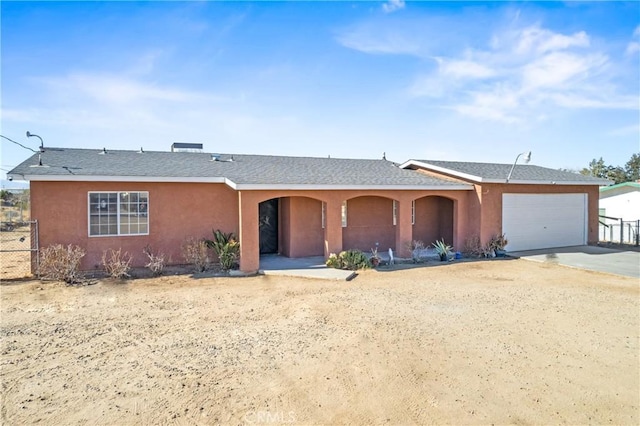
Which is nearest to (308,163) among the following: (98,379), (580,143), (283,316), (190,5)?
(190,5)

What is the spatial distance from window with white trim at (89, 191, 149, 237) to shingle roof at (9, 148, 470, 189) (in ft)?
2.67

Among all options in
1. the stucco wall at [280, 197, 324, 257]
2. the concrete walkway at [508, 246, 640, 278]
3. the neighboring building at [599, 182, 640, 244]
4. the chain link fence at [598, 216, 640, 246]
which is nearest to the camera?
the concrete walkway at [508, 246, 640, 278]

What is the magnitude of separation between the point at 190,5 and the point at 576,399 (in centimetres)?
1205

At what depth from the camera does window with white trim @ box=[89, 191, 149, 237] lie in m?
11.5

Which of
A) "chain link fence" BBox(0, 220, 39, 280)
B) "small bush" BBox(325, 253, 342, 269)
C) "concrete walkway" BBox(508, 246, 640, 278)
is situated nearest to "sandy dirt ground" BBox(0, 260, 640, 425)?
"chain link fence" BBox(0, 220, 39, 280)

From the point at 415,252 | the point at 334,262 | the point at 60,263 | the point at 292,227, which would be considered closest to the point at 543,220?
the point at 415,252

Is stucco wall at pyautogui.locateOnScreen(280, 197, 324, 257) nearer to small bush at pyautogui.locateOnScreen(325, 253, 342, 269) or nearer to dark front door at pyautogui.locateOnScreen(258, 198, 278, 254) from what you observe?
dark front door at pyautogui.locateOnScreen(258, 198, 278, 254)

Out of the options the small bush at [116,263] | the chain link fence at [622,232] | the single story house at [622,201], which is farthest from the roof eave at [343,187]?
the single story house at [622,201]

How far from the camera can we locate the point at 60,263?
10.4 meters

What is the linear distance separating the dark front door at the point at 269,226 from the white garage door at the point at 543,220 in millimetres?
9597

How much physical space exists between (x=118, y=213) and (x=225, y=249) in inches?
143

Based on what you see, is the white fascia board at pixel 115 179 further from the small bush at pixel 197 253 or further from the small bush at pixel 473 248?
the small bush at pixel 473 248

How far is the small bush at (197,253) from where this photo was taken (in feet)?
38.7

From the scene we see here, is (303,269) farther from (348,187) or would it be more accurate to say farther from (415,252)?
(415,252)
